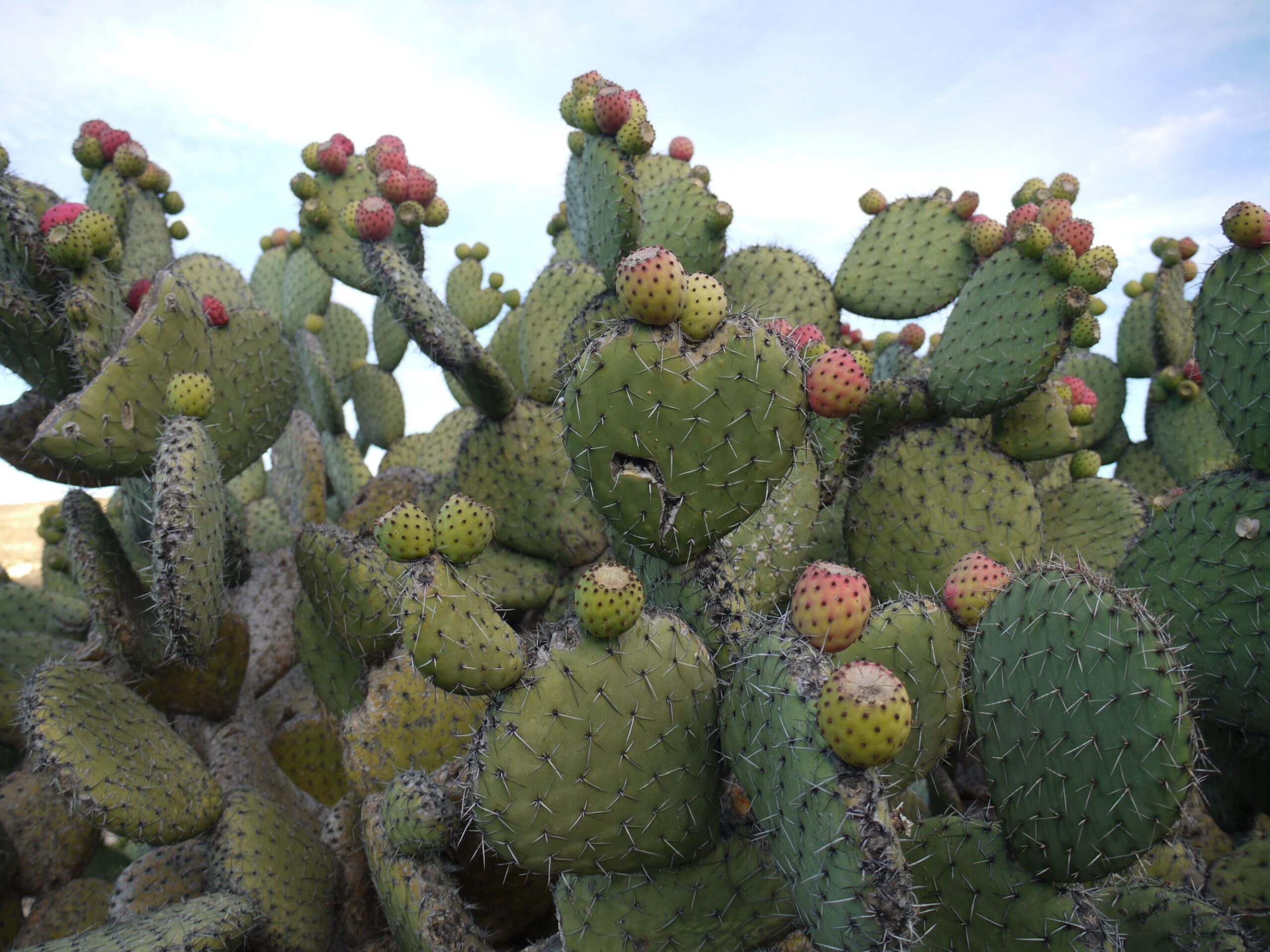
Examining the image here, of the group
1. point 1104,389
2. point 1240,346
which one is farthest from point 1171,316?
point 1240,346

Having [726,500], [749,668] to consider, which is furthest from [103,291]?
[749,668]

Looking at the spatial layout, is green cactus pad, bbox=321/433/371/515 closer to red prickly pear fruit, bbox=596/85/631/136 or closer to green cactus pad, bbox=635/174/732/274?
green cactus pad, bbox=635/174/732/274

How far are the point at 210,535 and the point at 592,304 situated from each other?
1.28 m

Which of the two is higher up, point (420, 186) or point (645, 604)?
point (420, 186)

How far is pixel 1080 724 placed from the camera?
4.34ft

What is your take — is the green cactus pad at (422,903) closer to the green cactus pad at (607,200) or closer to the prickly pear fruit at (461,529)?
the prickly pear fruit at (461,529)

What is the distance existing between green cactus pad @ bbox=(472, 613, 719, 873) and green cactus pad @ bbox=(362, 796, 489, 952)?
495 millimetres

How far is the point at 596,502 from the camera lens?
158cm

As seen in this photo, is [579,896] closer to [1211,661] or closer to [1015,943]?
[1015,943]

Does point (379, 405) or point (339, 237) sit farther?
point (379, 405)

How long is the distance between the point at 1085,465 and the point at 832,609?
2258 millimetres

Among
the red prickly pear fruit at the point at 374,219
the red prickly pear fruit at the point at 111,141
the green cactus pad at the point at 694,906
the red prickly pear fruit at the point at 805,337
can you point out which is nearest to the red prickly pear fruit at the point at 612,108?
the red prickly pear fruit at the point at 374,219

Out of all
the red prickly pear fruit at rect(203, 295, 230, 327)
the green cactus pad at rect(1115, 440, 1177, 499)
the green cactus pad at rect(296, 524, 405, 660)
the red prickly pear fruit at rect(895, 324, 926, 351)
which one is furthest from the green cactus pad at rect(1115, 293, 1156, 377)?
the red prickly pear fruit at rect(203, 295, 230, 327)

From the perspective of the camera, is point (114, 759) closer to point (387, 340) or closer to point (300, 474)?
point (300, 474)
